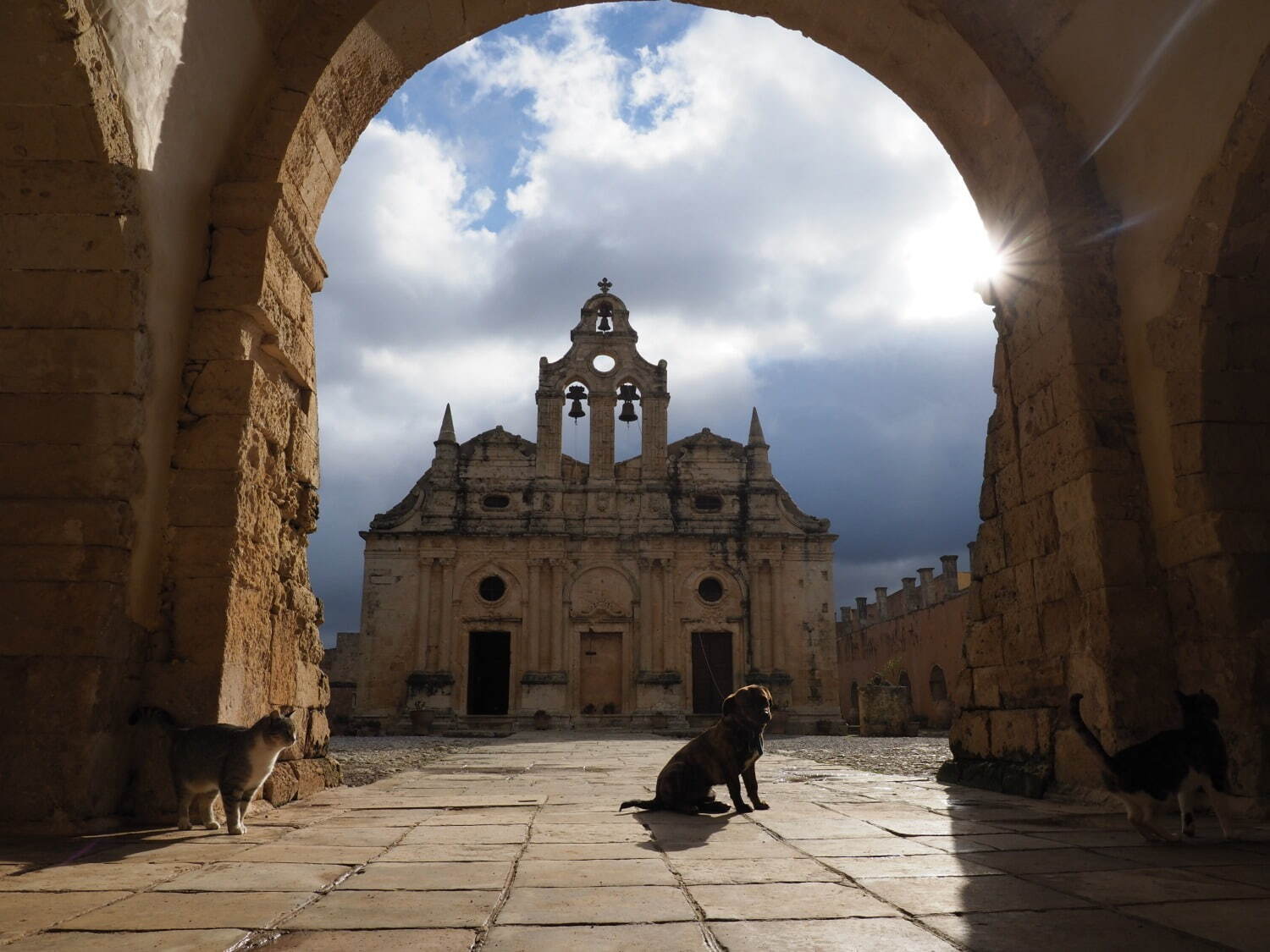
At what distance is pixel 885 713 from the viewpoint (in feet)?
58.9

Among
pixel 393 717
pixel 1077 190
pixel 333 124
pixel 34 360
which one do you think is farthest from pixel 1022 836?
pixel 393 717

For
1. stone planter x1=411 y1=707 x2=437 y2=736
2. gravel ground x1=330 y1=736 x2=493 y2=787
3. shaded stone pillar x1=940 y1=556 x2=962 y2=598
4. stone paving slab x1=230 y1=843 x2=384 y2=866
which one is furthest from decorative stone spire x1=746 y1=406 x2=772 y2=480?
stone paving slab x1=230 y1=843 x2=384 y2=866

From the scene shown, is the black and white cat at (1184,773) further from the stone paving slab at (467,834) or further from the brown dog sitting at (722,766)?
the stone paving slab at (467,834)

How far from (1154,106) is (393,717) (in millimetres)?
22300

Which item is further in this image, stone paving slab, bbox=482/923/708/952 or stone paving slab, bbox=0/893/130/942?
stone paving slab, bbox=0/893/130/942

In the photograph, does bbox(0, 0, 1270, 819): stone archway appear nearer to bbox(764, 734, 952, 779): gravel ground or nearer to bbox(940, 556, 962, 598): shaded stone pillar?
bbox(764, 734, 952, 779): gravel ground

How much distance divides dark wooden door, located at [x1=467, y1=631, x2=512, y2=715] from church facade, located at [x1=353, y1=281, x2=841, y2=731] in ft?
0.17

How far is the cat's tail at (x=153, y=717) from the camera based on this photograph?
3.93 meters

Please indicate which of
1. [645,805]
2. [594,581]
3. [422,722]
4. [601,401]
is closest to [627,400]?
[601,401]

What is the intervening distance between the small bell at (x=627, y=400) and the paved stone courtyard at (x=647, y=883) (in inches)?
802

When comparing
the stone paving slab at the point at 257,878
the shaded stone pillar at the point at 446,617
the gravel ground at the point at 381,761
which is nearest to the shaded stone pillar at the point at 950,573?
the shaded stone pillar at the point at 446,617

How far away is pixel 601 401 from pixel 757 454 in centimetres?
506

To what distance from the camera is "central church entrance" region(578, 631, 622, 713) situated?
23.8 meters

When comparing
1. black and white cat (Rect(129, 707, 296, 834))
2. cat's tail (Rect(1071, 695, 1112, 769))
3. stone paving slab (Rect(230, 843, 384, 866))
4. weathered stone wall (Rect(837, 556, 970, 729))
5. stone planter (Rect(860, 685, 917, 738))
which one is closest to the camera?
stone paving slab (Rect(230, 843, 384, 866))
